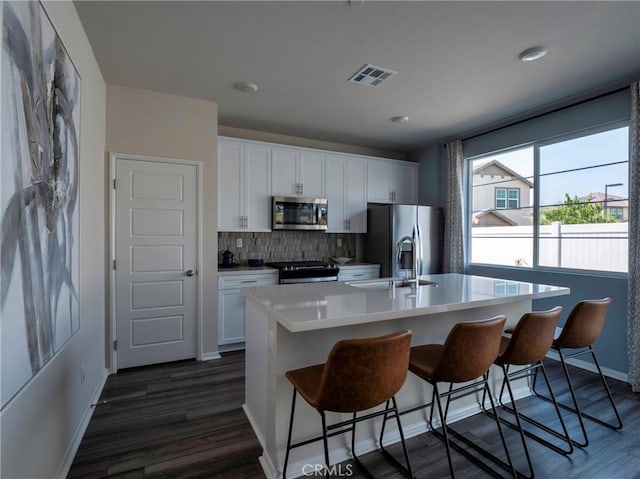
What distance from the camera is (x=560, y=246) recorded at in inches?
143

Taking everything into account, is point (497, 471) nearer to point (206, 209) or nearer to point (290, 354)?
point (290, 354)

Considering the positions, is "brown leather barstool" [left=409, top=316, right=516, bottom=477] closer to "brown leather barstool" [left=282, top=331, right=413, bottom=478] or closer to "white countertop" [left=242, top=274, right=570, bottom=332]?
"white countertop" [left=242, top=274, right=570, bottom=332]

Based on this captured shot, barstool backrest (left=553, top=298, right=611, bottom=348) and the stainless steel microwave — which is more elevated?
the stainless steel microwave

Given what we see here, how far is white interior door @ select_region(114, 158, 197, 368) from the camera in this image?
3162mm

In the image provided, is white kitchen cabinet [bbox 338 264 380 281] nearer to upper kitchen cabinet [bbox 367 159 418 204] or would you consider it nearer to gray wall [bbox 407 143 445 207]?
upper kitchen cabinet [bbox 367 159 418 204]

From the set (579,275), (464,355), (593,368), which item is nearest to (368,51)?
(464,355)

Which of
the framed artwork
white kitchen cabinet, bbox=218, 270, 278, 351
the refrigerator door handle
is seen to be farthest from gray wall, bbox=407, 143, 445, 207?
the framed artwork

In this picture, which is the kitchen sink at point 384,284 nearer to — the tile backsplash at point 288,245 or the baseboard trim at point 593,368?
the baseboard trim at point 593,368

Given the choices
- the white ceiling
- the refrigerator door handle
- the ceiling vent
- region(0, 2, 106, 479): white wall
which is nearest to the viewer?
region(0, 2, 106, 479): white wall

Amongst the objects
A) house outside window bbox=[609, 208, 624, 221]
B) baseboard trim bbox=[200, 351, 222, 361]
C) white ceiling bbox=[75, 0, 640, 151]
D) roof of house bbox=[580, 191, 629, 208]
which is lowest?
baseboard trim bbox=[200, 351, 222, 361]

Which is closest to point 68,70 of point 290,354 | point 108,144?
point 108,144

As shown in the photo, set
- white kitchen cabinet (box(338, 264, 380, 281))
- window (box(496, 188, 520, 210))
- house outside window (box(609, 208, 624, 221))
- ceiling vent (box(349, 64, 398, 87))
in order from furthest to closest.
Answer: white kitchen cabinet (box(338, 264, 380, 281)) < window (box(496, 188, 520, 210)) < house outside window (box(609, 208, 624, 221)) < ceiling vent (box(349, 64, 398, 87))

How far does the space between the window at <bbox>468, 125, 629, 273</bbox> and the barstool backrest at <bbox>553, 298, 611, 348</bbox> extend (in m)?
1.35

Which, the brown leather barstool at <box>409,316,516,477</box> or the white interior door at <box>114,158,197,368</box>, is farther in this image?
the white interior door at <box>114,158,197,368</box>
